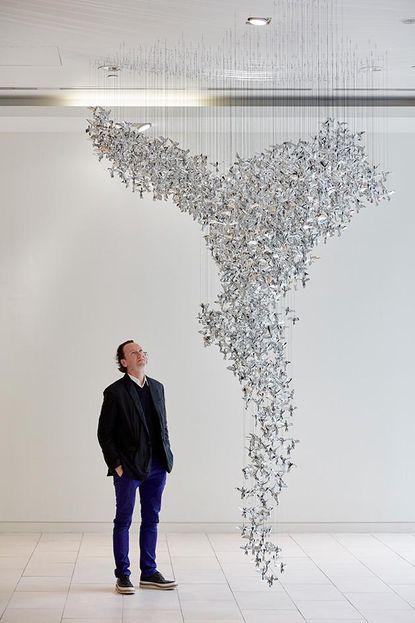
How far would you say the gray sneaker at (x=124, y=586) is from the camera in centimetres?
661

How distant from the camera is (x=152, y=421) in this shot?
22.4ft

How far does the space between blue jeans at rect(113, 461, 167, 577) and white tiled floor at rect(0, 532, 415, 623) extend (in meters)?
0.19

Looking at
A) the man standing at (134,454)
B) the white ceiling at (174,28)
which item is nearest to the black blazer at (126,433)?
the man standing at (134,454)

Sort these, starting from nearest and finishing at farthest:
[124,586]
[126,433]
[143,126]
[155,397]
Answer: [124,586], [126,433], [155,397], [143,126]

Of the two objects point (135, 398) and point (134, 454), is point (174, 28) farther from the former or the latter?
point (134, 454)

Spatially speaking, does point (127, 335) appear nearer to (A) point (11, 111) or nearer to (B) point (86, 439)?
(B) point (86, 439)

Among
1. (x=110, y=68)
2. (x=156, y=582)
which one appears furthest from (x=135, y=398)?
(x=110, y=68)

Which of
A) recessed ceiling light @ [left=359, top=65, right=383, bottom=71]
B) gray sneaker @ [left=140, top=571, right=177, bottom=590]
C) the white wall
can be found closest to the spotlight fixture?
the white wall

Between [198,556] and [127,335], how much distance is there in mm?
2060

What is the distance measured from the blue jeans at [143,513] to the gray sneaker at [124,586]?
3cm

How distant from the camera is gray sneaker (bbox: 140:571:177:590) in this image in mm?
6725

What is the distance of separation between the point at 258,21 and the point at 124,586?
3.60 metres

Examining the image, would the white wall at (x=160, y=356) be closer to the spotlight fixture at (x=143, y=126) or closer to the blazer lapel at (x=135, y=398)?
the spotlight fixture at (x=143, y=126)

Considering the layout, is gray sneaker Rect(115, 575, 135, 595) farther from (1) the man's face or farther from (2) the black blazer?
(1) the man's face
